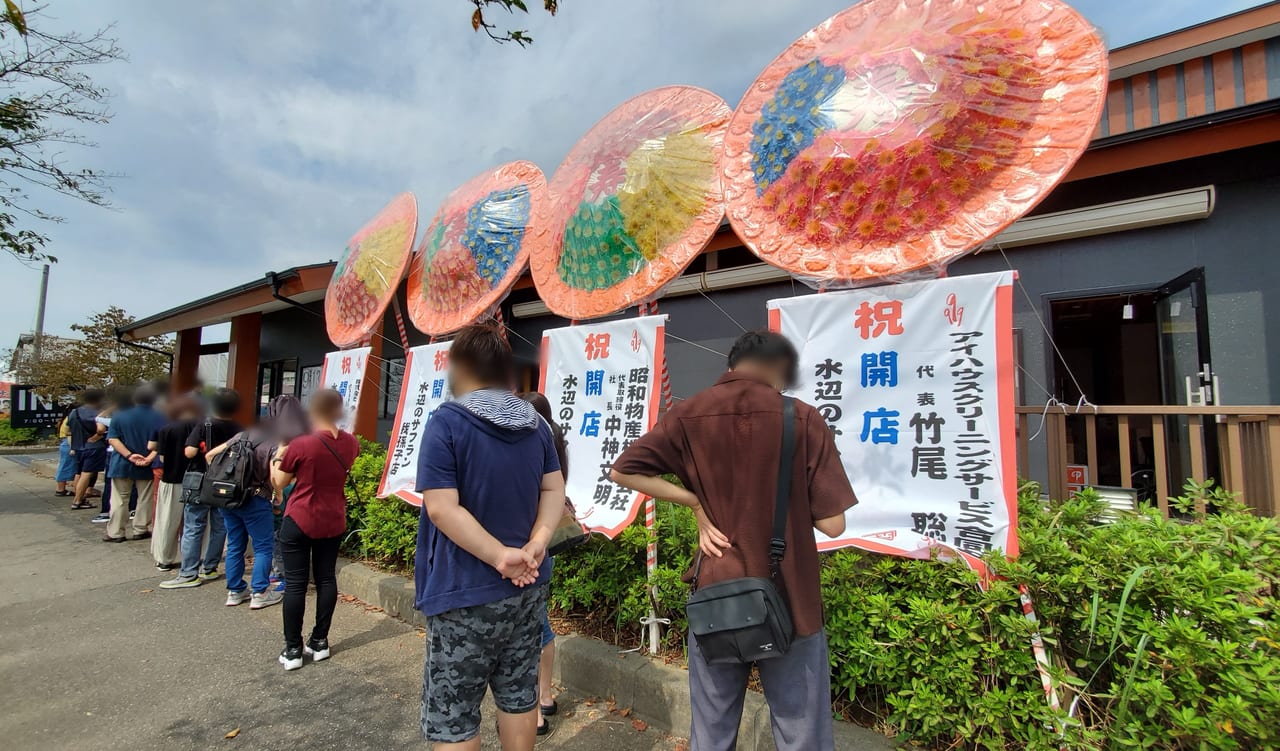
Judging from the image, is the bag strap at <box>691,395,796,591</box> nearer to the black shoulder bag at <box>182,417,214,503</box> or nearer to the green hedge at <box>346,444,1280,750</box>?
the green hedge at <box>346,444,1280,750</box>

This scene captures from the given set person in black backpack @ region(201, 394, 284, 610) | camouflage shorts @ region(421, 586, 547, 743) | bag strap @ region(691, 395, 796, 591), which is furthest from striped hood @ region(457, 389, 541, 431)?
person in black backpack @ region(201, 394, 284, 610)

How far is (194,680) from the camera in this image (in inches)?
130

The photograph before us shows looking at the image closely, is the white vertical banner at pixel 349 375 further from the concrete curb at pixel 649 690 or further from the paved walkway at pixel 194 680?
Answer: the concrete curb at pixel 649 690

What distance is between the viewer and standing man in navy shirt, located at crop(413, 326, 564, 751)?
73.4 inches

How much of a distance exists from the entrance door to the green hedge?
7.86 feet

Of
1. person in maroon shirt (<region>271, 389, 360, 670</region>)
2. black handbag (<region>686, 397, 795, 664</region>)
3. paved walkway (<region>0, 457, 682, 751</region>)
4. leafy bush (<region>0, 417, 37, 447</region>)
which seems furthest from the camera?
leafy bush (<region>0, 417, 37, 447</region>)

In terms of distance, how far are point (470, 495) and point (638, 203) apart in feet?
7.80

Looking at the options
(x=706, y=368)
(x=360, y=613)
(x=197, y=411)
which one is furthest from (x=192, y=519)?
(x=706, y=368)

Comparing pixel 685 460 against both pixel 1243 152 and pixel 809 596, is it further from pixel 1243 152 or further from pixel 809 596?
pixel 1243 152

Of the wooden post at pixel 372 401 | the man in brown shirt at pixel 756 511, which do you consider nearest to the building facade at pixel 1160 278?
the man in brown shirt at pixel 756 511

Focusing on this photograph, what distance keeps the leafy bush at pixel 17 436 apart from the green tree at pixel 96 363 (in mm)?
2766

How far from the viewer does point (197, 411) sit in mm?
5727

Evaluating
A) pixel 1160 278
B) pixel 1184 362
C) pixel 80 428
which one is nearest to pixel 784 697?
pixel 1184 362

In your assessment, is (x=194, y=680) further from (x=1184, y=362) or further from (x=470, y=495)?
(x=1184, y=362)
